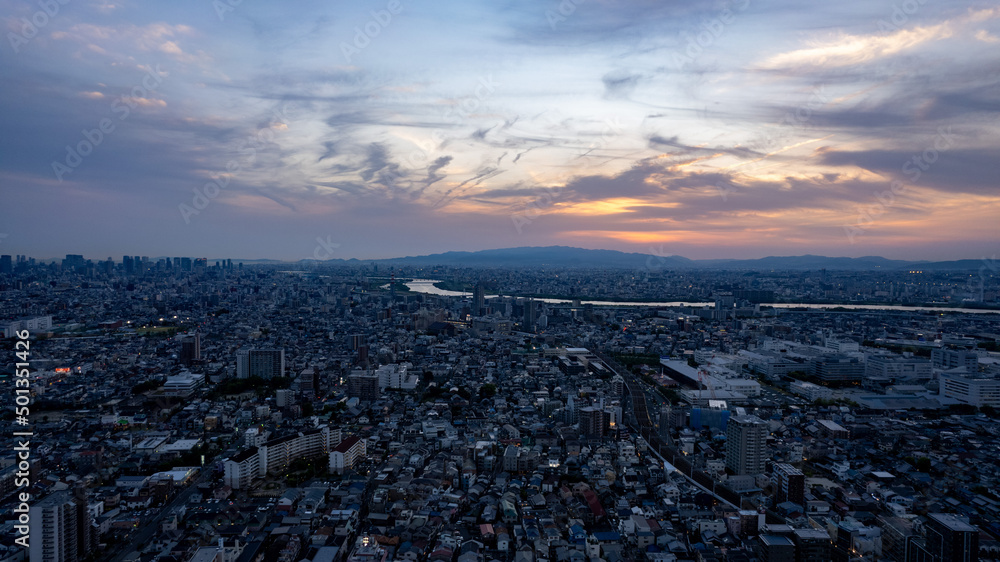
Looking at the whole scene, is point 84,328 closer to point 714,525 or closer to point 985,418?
point 714,525

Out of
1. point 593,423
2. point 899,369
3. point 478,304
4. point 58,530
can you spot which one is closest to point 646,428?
point 593,423

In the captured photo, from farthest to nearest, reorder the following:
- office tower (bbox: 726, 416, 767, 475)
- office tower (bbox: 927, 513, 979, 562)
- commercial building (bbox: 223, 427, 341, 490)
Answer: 1. office tower (bbox: 726, 416, 767, 475)
2. commercial building (bbox: 223, 427, 341, 490)
3. office tower (bbox: 927, 513, 979, 562)

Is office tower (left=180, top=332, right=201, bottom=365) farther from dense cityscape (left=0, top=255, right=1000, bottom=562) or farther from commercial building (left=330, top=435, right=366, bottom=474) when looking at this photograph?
commercial building (left=330, top=435, right=366, bottom=474)

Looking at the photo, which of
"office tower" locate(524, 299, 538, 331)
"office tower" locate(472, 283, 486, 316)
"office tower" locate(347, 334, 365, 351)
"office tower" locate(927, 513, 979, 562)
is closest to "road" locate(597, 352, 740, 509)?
"office tower" locate(927, 513, 979, 562)

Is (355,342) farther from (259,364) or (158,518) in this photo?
(158,518)

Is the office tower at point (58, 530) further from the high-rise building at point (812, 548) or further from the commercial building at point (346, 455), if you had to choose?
the high-rise building at point (812, 548)
